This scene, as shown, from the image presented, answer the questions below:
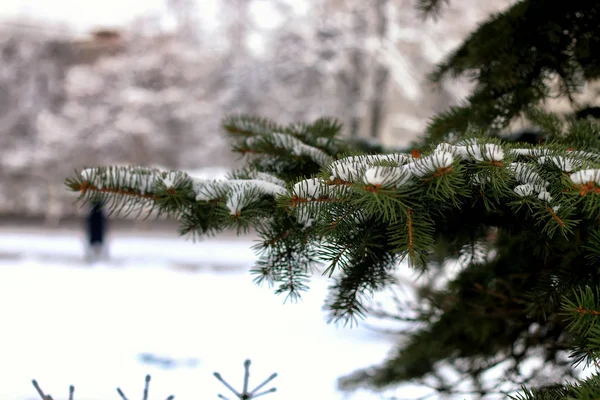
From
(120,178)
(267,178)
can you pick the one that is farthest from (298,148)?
(120,178)

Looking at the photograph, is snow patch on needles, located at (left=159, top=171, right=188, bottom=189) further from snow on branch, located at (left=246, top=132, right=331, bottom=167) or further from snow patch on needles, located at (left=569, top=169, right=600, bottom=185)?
snow patch on needles, located at (left=569, top=169, right=600, bottom=185)

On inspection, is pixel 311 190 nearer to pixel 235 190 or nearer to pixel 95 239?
pixel 235 190

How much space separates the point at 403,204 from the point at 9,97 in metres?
18.7

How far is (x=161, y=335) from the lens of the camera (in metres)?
5.94

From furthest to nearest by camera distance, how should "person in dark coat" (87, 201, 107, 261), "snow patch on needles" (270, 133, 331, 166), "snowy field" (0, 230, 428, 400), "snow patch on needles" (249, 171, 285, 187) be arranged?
1. "person in dark coat" (87, 201, 107, 261)
2. "snowy field" (0, 230, 428, 400)
3. "snow patch on needles" (270, 133, 331, 166)
4. "snow patch on needles" (249, 171, 285, 187)

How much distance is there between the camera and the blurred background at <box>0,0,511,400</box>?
4.89 meters

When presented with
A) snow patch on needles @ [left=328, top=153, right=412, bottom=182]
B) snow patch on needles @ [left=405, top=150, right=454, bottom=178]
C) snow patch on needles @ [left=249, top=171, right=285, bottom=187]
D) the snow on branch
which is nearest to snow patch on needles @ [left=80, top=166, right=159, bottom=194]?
snow patch on needles @ [left=249, top=171, right=285, bottom=187]

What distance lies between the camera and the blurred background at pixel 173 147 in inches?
193

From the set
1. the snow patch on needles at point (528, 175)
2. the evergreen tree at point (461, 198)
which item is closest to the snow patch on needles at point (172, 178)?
the evergreen tree at point (461, 198)

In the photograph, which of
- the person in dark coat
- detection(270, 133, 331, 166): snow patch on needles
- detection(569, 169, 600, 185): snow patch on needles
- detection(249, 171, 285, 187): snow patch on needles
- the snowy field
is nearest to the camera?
detection(569, 169, 600, 185): snow patch on needles

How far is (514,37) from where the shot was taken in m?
1.67

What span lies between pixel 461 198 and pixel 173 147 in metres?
16.1

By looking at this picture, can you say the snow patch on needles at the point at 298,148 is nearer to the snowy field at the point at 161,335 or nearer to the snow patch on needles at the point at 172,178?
the snow patch on needles at the point at 172,178

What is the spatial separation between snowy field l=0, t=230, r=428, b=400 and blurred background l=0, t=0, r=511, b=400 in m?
0.03
